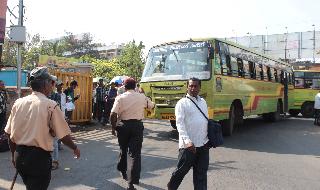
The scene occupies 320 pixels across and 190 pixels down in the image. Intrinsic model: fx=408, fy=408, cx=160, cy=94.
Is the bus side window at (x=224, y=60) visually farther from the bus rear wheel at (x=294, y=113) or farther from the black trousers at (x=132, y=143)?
the bus rear wheel at (x=294, y=113)

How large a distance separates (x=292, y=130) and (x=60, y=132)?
44.3ft

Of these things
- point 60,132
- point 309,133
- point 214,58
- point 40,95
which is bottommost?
point 309,133

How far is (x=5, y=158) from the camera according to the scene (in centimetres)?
912

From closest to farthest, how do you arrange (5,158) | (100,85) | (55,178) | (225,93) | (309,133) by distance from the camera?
(55,178)
(5,158)
(225,93)
(309,133)
(100,85)

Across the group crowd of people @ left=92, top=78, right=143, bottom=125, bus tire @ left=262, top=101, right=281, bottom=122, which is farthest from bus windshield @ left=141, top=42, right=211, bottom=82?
bus tire @ left=262, top=101, right=281, bottom=122

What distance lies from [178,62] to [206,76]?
109 cm

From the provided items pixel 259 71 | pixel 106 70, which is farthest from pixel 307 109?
pixel 106 70

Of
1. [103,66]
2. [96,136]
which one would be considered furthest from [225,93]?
[103,66]

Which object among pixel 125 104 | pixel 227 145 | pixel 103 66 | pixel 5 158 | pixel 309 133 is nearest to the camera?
pixel 125 104

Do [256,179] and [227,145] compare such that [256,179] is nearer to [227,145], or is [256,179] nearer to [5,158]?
[227,145]

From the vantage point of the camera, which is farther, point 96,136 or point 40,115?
point 96,136

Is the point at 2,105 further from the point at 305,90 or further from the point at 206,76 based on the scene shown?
the point at 305,90

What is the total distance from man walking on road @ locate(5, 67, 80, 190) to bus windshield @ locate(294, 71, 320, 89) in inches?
841

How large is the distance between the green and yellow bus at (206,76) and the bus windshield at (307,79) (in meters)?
9.34
